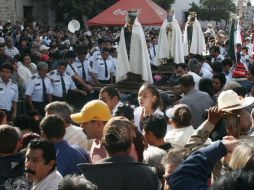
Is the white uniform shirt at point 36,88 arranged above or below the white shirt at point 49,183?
below

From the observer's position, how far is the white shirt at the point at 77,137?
559 centimetres

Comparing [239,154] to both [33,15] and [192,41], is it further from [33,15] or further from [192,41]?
[33,15]

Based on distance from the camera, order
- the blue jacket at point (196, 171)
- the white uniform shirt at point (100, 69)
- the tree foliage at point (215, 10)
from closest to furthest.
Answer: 1. the blue jacket at point (196, 171)
2. the white uniform shirt at point (100, 69)
3. the tree foliage at point (215, 10)

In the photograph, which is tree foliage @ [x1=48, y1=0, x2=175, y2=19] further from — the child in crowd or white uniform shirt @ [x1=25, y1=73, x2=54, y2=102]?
the child in crowd

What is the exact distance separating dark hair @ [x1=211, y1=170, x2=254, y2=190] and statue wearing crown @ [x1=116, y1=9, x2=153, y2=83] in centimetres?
816

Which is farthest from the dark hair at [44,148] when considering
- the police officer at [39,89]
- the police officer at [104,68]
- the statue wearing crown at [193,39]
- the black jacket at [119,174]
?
the statue wearing crown at [193,39]

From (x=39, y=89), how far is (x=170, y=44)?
16.8ft

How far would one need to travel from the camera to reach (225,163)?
3459mm

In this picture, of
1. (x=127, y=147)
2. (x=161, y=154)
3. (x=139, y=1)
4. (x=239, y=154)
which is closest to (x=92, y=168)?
(x=127, y=147)

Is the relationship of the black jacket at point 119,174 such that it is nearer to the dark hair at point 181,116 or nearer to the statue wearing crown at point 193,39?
the dark hair at point 181,116

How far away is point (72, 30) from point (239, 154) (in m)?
24.2

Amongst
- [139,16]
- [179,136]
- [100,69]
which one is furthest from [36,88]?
[139,16]

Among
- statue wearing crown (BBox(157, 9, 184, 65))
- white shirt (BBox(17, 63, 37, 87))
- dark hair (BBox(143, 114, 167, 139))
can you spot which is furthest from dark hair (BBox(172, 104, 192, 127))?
statue wearing crown (BBox(157, 9, 184, 65))

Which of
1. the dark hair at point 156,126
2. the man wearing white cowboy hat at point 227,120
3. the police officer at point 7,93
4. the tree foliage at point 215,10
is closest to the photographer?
the man wearing white cowboy hat at point 227,120
